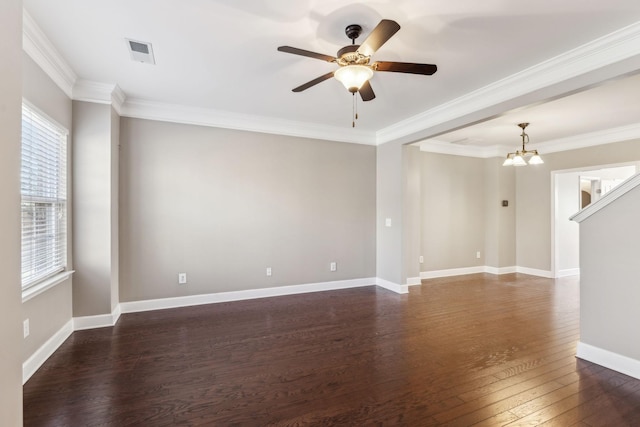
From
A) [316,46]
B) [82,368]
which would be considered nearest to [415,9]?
[316,46]

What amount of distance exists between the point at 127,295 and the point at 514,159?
6139mm

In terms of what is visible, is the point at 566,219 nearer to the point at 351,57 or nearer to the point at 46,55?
the point at 351,57

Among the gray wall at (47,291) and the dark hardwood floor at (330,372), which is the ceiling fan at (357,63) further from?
the dark hardwood floor at (330,372)

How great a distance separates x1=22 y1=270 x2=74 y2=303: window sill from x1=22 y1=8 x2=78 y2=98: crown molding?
73.0 inches

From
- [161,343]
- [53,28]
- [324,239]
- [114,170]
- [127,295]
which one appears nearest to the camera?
[53,28]

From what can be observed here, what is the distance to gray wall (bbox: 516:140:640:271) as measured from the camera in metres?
5.64

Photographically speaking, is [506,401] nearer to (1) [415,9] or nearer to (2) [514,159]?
(1) [415,9]

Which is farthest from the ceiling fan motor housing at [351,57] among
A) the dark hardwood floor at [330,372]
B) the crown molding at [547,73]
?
the dark hardwood floor at [330,372]

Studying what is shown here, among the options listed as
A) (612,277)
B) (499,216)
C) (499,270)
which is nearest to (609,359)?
(612,277)

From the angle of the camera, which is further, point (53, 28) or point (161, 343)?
point (161, 343)

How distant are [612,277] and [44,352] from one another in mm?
4964

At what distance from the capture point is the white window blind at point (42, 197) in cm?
250

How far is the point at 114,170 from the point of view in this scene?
3615mm

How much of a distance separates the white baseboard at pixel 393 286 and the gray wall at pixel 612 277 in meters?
2.35
